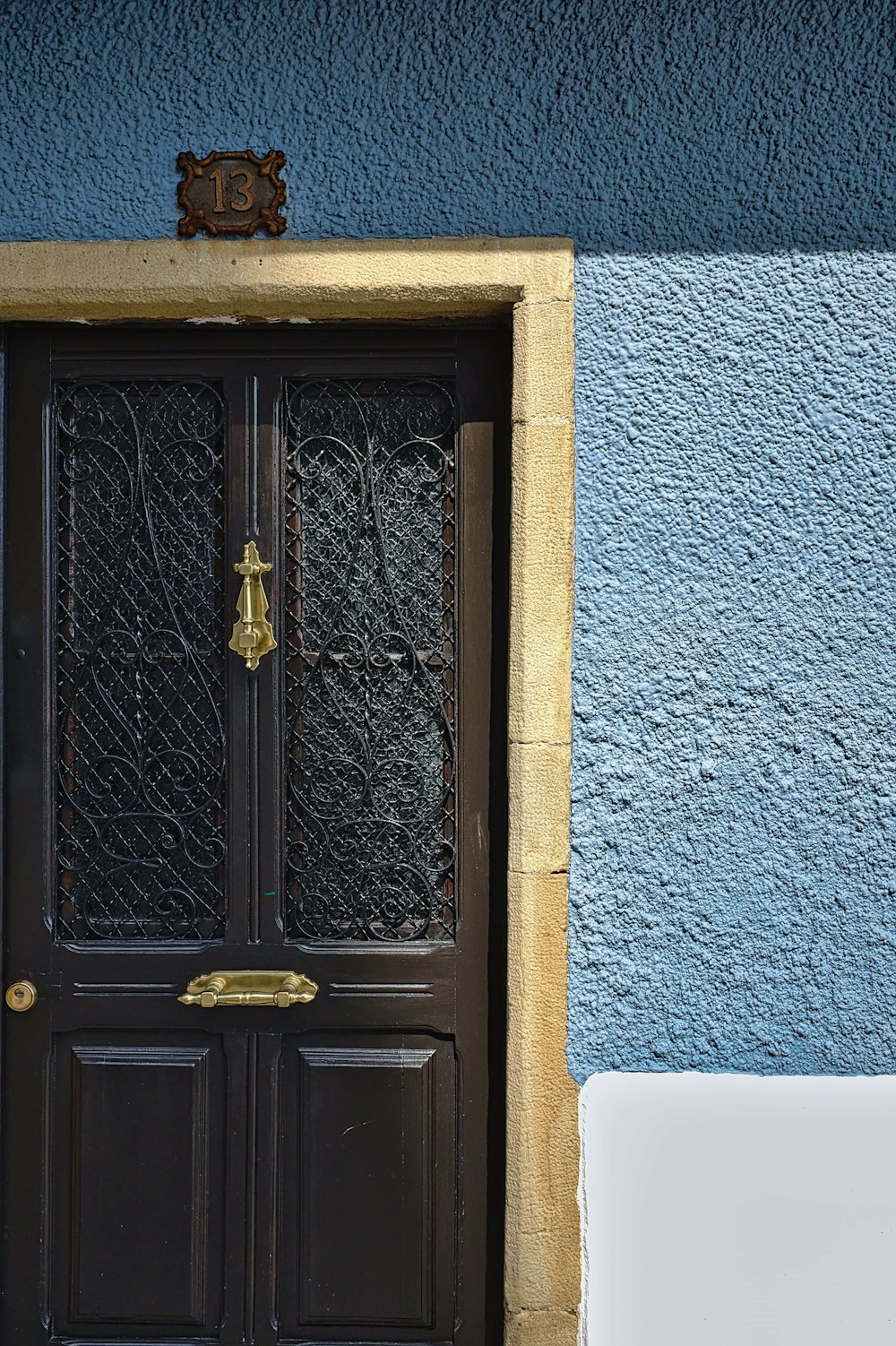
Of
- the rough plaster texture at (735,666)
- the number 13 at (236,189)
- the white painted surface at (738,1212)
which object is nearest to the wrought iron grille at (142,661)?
the number 13 at (236,189)

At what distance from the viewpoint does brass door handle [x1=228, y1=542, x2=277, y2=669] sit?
229cm

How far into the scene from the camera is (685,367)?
2.21 m

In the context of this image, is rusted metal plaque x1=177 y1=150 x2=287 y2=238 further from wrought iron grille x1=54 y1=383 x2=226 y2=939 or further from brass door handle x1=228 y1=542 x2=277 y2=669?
brass door handle x1=228 y1=542 x2=277 y2=669

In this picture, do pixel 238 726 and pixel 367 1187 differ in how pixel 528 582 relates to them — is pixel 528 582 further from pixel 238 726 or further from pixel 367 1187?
pixel 367 1187

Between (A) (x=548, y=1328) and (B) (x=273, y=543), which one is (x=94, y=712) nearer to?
(B) (x=273, y=543)

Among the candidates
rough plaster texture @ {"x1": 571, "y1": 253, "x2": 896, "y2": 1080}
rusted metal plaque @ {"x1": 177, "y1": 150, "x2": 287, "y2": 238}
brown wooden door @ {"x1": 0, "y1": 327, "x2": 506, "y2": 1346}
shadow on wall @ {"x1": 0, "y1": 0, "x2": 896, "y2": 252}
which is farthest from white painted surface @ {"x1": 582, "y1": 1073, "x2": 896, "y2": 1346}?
rusted metal plaque @ {"x1": 177, "y1": 150, "x2": 287, "y2": 238}

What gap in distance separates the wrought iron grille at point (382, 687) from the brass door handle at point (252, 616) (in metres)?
0.06

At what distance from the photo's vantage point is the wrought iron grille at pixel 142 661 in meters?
2.34

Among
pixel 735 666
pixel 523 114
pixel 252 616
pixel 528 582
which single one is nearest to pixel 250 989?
pixel 252 616

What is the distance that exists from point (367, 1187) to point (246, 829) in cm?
88

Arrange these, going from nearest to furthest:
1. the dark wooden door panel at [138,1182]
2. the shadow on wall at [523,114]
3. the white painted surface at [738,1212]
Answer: the white painted surface at [738,1212], the shadow on wall at [523,114], the dark wooden door panel at [138,1182]

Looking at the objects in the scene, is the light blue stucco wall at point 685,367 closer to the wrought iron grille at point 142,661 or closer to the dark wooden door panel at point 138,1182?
the wrought iron grille at point 142,661

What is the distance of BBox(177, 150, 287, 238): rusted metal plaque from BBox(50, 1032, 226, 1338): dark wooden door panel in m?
1.88

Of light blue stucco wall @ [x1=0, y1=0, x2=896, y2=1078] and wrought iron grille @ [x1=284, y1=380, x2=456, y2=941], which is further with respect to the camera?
wrought iron grille @ [x1=284, y1=380, x2=456, y2=941]
